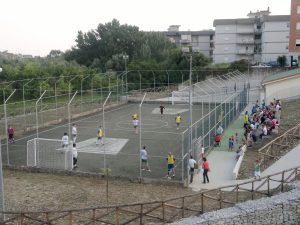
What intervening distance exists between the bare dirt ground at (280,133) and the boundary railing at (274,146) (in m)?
0.41

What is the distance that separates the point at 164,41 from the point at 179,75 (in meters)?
21.4

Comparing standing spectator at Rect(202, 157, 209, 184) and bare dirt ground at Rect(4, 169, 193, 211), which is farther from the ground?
standing spectator at Rect(202, 157, 209, 184)

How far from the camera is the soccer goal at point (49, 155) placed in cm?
2023

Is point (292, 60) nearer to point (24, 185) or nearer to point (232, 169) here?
point (232, 169)

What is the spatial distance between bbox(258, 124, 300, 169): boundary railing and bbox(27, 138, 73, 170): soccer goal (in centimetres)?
992

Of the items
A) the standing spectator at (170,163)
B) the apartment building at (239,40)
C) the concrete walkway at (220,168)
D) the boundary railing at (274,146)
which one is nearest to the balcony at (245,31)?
the apartment building at (239,40)

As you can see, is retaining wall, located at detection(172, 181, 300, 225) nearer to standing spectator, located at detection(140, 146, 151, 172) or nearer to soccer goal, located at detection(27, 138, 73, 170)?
standing spectator, located at detection(140, 146, 151, 172)

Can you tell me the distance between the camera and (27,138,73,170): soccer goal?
20.2m

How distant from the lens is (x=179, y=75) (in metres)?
58.8

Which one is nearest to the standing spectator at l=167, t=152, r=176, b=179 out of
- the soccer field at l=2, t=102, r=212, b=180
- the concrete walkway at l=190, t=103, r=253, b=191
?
the soccer field at l=2, t=102, r=212, b=180

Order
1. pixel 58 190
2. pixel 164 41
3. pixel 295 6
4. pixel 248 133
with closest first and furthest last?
pixel 58 190 → pixel 248 133 → pixel 295 6 → pixel 164 41

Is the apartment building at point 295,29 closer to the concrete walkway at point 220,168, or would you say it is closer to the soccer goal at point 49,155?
the concrete walkway at point 220,168

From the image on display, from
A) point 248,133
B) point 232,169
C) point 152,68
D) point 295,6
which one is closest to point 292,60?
point 295,6

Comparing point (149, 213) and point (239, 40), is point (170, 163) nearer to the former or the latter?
point (149, 213)
